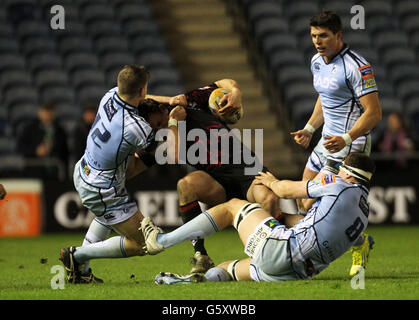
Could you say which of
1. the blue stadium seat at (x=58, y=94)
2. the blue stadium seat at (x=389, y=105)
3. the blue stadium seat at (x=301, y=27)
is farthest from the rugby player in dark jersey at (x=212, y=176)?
the blue stadium seat at (x=301, y=27)

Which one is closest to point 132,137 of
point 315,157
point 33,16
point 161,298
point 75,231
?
point 161,298

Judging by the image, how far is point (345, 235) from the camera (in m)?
5.98

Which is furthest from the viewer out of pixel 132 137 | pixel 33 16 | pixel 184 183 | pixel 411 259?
pixel 33 16

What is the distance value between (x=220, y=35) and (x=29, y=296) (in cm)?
1164

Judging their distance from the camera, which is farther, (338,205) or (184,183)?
(184,183)

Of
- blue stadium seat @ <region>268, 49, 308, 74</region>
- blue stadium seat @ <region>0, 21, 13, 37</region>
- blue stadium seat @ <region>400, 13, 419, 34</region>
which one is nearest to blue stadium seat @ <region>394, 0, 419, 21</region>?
blue stadium seat @ <region>400, 13, 419, 34</region>

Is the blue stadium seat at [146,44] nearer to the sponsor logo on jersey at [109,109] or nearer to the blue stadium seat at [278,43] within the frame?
the blue stadium seat at [278,43]

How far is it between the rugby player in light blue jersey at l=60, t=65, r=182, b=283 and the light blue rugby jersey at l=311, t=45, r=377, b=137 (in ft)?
5.45

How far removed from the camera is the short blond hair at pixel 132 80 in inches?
249

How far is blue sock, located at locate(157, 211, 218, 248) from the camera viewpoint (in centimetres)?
621

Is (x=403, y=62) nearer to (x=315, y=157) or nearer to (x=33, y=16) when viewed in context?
(x=33, y=16)

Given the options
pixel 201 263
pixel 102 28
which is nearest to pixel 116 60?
pixel 102 28

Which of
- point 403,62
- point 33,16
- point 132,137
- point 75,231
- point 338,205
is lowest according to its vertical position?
point 75,231

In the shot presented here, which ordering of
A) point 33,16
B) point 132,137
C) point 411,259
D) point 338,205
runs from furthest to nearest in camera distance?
point 33,16 < point 411,259 < point 132,137 < point 338,205
